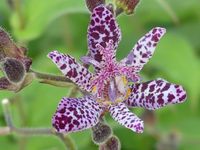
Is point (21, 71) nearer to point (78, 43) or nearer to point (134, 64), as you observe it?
point (134, 64)

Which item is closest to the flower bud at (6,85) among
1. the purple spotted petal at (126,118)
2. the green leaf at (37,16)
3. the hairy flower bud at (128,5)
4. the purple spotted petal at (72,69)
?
the purple spotted petal at (72,69)

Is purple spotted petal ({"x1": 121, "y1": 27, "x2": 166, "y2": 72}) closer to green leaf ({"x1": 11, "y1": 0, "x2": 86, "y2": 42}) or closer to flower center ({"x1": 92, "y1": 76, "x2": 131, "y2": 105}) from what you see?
flower center ({"x1": 92, "y1": 76, "x2": 131, "y2": 105})

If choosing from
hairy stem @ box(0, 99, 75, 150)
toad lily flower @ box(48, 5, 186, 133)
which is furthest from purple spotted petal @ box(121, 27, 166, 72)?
hairy stem @ box(0, 99, 75, 150)

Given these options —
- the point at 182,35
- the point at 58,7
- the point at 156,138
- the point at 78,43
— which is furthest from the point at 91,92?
the point at 182,35

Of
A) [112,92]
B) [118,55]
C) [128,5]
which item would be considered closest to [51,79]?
[112,92]

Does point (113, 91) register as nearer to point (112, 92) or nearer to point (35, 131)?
point (112, 92)
